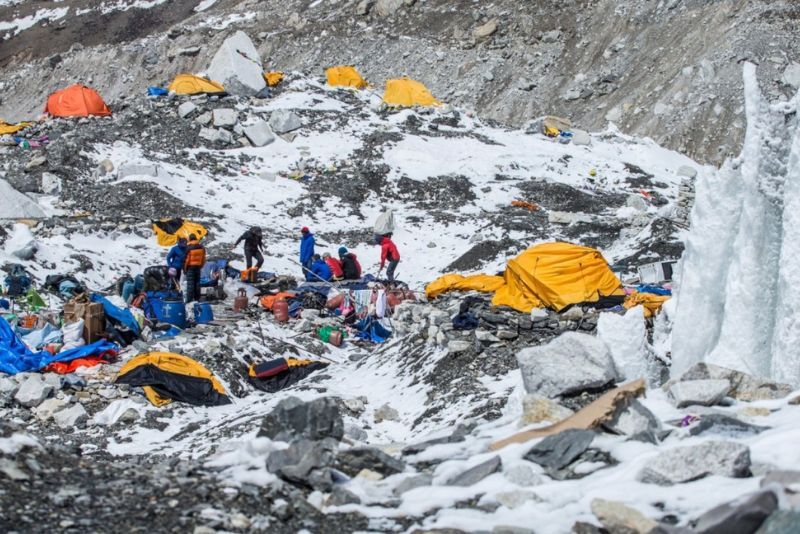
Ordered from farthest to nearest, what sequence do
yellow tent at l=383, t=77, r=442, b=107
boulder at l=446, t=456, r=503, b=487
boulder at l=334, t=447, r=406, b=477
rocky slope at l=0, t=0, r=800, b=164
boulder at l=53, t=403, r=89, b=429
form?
1. rocky slope at l=0, t=0, r=800, b=164
2. yellow tent at l=383, t=77, r=442, b=107
3. boulder at l=53, t=403, r=89, b=429
4. boulder at l=334, t=447, r=406, b=477
5. boulder at l=446, t=456, r=503, b=487

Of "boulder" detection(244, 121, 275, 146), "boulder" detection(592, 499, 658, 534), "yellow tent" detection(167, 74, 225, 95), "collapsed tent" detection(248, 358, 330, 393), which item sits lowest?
"collapsed tent" detection(248, 358, 330, 393)

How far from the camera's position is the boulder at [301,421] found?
16.8 ft

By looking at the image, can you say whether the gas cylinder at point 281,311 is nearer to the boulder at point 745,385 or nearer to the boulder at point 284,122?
the boulder at point 745,385

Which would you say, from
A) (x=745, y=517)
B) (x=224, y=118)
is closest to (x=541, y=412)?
(x=745, y=517)

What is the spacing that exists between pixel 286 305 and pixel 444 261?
194 inches

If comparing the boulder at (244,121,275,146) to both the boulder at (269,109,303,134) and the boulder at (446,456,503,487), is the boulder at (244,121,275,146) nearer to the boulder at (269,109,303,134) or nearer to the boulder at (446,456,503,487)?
the boulder at (269,109,303,134)

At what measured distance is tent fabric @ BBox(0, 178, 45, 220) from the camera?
1577cm

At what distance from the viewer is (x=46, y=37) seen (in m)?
52.2

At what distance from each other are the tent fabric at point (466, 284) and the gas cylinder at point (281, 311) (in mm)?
2107

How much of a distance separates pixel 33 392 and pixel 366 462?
580 cm

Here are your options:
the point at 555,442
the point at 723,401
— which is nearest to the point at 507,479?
the point at 555,442

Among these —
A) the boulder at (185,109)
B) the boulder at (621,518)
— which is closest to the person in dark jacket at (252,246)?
the boulder at (185,109)

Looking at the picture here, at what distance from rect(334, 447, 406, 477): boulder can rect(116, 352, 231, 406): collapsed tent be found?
199 inches

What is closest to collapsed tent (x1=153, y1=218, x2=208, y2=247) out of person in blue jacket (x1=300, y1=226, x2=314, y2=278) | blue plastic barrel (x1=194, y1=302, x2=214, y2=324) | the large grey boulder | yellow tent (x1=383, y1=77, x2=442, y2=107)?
person in blue jacket (x1=300, y1=226, x2=314, y2=278)
